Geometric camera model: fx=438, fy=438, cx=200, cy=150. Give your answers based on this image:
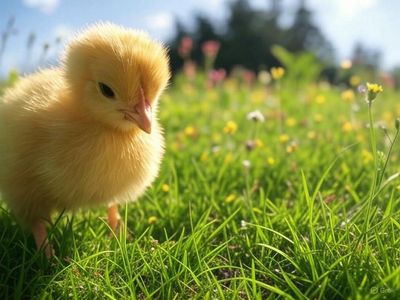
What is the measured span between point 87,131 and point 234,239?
32.1 inches

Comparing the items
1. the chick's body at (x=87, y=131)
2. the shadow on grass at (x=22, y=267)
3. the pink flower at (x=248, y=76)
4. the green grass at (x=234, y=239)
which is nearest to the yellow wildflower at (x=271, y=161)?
the green grass at (x=234, y=239)

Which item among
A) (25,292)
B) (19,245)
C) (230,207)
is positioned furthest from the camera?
(230,207)

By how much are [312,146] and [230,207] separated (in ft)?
5.16

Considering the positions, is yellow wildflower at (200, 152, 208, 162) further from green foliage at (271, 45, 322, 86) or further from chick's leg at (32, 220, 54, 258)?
green foliage at (271, 45, 322, 86)

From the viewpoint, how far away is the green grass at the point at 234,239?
61.5 inches

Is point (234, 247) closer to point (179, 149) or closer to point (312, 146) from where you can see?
point (179, 149)

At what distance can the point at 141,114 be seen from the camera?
5.74 feet

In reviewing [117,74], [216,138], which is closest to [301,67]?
[216,138]

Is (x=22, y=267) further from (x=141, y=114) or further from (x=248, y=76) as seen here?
(x=248, y=76)

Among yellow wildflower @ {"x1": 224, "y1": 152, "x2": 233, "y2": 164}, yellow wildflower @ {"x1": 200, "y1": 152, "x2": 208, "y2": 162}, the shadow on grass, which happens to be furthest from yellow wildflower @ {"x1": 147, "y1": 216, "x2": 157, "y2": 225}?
yellow wildflower @ {"x1": 200, "y1": 152, "x2": 208, "y2": 162}

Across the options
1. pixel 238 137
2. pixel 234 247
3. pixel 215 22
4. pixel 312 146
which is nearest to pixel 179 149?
pixel 238 137

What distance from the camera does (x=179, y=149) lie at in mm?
3529

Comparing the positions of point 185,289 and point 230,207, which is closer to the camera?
point 185,289

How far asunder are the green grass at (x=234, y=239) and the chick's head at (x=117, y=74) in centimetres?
42
